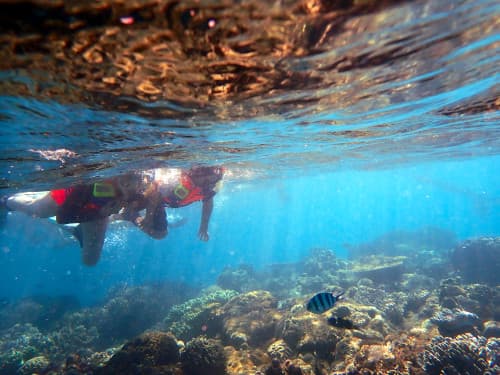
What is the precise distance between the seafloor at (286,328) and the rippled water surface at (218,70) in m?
5.90

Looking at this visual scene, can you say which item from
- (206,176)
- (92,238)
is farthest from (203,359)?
(92,238)

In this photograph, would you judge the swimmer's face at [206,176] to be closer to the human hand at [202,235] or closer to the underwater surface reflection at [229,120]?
the underwater surface reflection at [229,120]

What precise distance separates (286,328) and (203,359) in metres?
3.30

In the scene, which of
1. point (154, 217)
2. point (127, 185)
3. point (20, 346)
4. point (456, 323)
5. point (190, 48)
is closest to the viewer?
point (190, 48)

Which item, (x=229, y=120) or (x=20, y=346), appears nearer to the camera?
(x=229, y=120)

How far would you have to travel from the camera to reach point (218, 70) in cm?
625

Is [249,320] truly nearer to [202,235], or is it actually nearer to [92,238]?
[202,235]

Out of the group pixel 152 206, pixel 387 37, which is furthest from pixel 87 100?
pixel 387 37

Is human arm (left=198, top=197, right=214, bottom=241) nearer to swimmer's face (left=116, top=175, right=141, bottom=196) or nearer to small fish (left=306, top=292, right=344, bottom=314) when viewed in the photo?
swimmer's face (left=116, top=175, right=141, bottom=196)

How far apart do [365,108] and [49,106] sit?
405 inches

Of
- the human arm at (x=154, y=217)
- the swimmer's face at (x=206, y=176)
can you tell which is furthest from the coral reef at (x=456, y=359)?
the human arm at (x=154, y=217)

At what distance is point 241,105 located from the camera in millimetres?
8906

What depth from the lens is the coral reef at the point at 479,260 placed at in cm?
2162

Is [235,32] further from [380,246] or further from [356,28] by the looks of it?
[380,246]
